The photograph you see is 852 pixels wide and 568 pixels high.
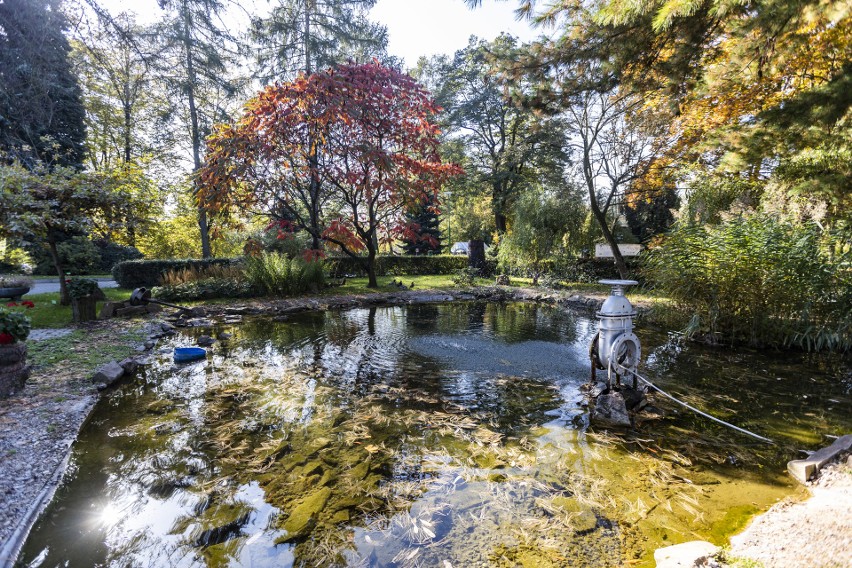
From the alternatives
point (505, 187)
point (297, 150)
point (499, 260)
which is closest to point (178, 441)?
point (297, 150)

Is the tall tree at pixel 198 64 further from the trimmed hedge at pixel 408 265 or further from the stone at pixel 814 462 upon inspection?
the stone at pixel 814 462

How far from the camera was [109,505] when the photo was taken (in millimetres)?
2432

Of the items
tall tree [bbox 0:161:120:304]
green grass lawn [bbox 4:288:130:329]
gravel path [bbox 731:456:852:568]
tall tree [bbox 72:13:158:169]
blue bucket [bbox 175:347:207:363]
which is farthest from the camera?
tall tree [bbox 72:13:158:169]

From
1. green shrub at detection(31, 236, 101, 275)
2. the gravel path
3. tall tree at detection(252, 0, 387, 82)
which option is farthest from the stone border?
green shrub at detection(31, 236, 101, 275)

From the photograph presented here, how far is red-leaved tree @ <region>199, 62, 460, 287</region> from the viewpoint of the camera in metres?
9.50

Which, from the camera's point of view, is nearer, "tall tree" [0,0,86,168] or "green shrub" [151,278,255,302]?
"tall tree" [0,0,86,168]

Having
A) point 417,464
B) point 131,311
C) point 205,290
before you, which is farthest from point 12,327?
point 205,290

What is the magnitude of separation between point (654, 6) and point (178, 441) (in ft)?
18.2

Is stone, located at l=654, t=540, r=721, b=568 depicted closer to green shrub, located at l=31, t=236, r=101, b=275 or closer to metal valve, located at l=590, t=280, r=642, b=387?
metal valve, located at l=590, t=280, r=642, b=387

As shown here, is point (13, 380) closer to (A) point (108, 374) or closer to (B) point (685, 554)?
(A) point (108, 374)

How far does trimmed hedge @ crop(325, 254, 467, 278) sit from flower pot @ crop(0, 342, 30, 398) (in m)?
12.6

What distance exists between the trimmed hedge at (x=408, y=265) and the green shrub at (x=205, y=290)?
5.75m

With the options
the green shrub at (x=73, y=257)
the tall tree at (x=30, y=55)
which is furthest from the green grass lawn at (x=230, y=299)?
the green shrub at (x=73, y=257)

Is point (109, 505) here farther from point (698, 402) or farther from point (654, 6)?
point (654, 6)
